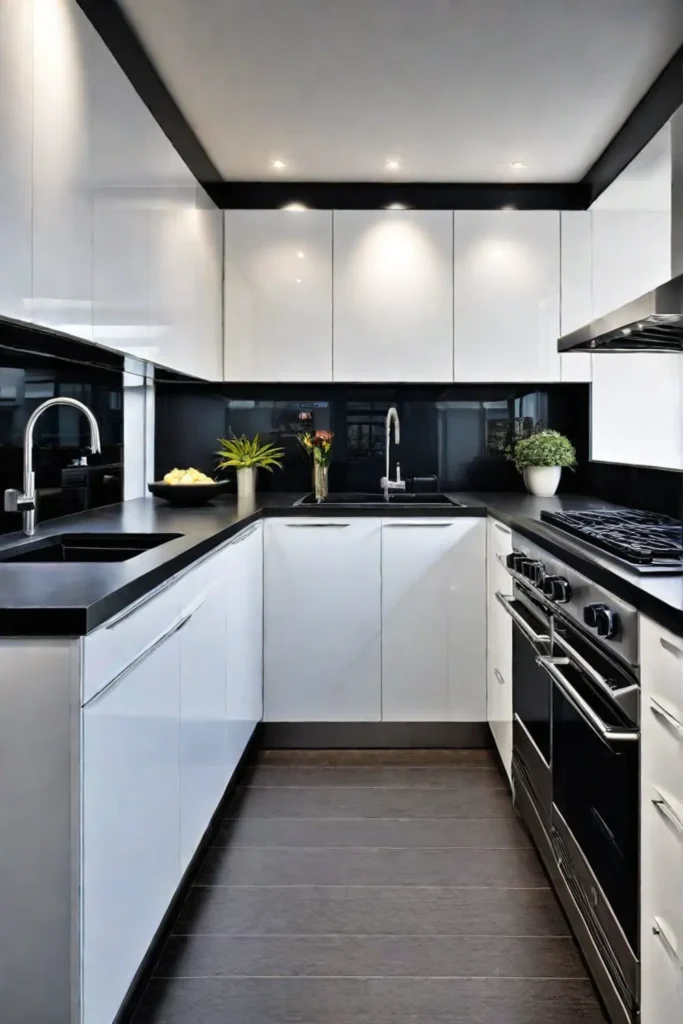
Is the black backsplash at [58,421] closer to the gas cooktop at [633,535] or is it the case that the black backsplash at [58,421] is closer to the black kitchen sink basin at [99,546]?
the black kitchen sink basin at [99,546]

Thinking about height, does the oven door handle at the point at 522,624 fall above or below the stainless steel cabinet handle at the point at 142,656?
below

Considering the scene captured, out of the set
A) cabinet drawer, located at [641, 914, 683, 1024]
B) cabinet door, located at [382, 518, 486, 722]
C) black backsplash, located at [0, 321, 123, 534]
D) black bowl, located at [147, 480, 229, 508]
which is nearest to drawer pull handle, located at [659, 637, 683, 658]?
cabinet drawer, located at [641, 914, 683, 1024]

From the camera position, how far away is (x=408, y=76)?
2.95m

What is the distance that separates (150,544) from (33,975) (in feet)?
4.31

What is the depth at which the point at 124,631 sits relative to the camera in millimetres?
1613

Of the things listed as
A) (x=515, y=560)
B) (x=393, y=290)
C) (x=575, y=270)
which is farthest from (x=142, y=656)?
(x=575, y=270)

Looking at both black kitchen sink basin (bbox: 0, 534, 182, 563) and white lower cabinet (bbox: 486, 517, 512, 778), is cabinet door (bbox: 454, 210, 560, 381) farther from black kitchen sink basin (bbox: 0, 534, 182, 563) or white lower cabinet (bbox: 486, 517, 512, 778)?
black kitchen sink basin (bbox: 0, 534, 182, 563)

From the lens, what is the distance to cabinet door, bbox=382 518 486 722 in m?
3.56

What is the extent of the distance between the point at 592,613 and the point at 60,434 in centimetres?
186

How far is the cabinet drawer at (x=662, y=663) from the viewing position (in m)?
1.40

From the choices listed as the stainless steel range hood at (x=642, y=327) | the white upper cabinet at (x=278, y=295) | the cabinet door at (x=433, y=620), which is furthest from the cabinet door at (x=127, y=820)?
the white upper cabinet at (x=278, y=295)

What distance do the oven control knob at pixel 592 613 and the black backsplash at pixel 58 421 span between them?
4.64ft

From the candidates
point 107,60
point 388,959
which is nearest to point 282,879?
point 388,959

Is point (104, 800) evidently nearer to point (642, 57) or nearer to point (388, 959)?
point (388, 959)
